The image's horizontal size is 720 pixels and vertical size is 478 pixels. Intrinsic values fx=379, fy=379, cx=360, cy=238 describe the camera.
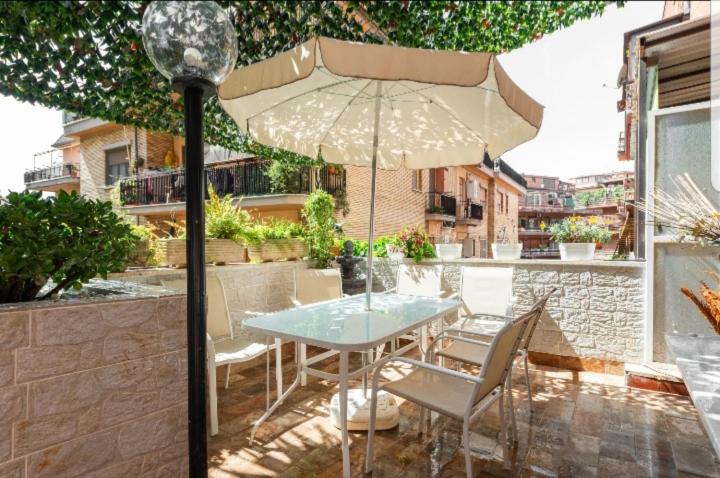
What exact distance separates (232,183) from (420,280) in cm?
732

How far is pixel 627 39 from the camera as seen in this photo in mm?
5367

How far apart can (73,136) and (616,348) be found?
16372mm

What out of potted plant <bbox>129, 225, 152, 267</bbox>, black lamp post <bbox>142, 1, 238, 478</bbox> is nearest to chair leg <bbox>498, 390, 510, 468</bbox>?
black lamp post <bbox>142, 1, 238, 478</bbox>

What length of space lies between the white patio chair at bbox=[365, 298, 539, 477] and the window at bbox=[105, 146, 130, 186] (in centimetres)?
1317

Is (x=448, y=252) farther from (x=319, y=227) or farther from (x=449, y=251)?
(x=319, y=227)

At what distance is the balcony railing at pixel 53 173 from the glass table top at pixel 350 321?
15.4 m

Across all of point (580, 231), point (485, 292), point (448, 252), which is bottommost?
point (485, 292)

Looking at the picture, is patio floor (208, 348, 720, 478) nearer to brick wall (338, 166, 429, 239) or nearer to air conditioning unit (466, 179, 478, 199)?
brick wall (338, 166, 429, 239)

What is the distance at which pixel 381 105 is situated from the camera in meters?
2.92

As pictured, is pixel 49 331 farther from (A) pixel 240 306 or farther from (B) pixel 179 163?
(B) pixel 179 163

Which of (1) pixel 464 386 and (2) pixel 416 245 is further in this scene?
(2) pixel 416 245

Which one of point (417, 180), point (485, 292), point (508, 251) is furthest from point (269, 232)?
point (417, 180)

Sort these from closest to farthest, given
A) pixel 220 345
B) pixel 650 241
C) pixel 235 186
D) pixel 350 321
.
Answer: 1. pixel 350 321
2. pixel 220 345
3. pixel 650 241
4. pixel 235 186

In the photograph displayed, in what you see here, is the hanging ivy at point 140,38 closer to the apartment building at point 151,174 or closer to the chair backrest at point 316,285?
the chair backrest at point 316,285
